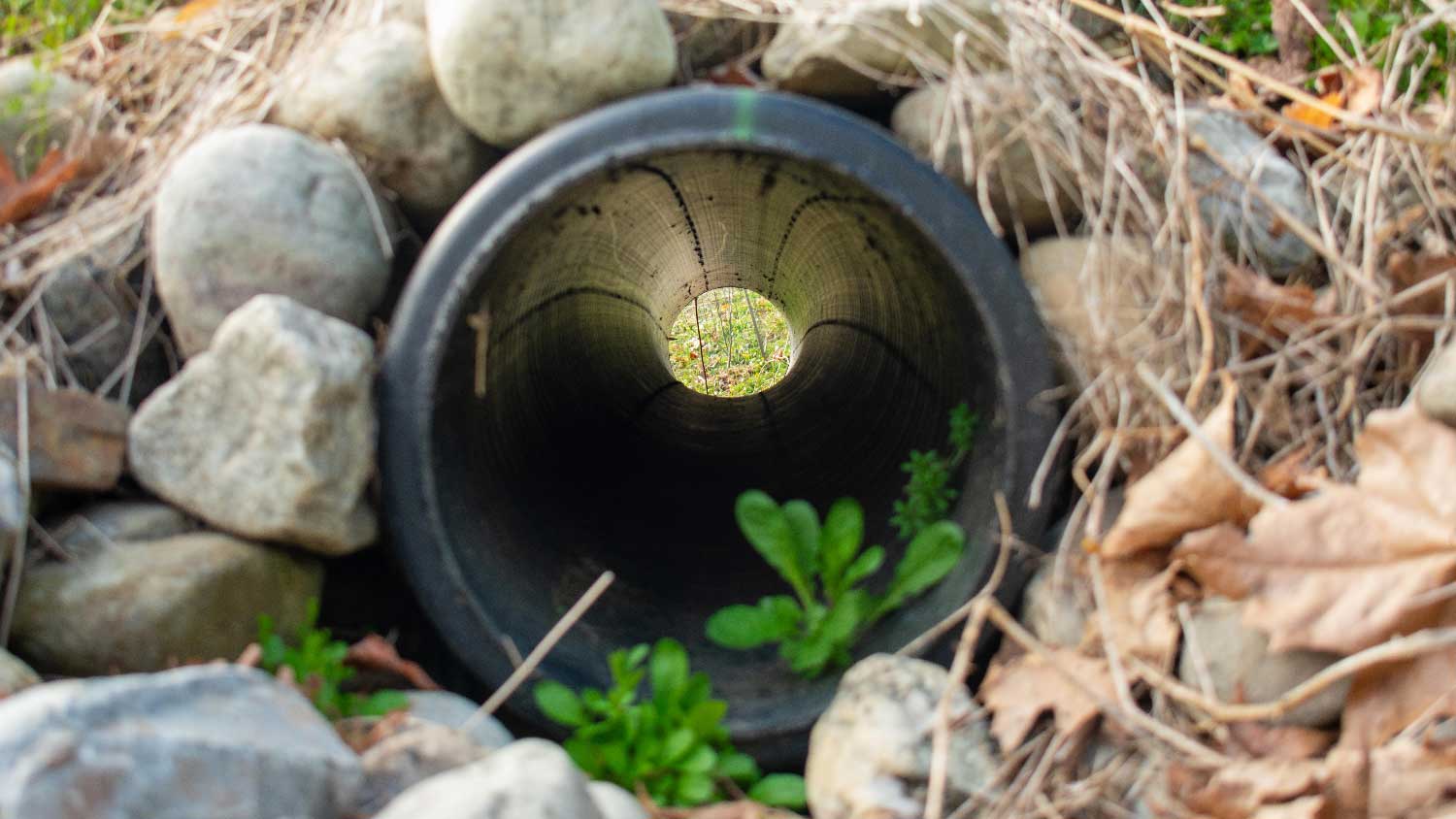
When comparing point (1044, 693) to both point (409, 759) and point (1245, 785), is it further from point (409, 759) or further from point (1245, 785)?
point (409, 759)

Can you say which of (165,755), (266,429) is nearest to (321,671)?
(266,429)

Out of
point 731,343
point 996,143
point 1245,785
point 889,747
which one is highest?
point 996,143

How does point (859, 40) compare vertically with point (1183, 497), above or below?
above

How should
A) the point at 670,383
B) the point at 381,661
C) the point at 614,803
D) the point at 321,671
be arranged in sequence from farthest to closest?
the point at 670,383
the point at 381,661
the point at 321,671
the point at 614,803

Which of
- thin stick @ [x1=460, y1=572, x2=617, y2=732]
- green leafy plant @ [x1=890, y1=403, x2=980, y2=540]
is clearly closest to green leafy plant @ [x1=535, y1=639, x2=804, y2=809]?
thin stick @ [x1=460, y1=572, x2=617, y2=732]

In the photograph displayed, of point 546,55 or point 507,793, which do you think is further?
point 546,55

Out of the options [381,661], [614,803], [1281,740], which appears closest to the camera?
[614,803]

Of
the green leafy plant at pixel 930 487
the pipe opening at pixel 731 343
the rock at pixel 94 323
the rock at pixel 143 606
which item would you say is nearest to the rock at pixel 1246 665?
the green leafy plant at pixel 930 487

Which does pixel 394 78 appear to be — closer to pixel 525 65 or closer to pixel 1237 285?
pixel 525 65
